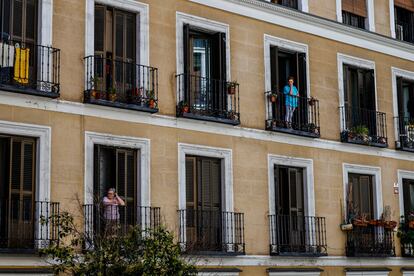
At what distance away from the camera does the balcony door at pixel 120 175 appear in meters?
23.3

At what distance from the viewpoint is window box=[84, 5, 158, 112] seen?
927 inches

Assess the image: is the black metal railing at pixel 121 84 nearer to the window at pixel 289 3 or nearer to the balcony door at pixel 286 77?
the balcony door at pixel 286 77

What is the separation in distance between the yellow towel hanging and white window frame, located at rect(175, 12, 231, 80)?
16.3 ft

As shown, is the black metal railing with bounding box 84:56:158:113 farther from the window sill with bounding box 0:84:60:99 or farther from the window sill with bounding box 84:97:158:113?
the window sill with bounding box 0:84:60:99

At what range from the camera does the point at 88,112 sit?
23.1 meters

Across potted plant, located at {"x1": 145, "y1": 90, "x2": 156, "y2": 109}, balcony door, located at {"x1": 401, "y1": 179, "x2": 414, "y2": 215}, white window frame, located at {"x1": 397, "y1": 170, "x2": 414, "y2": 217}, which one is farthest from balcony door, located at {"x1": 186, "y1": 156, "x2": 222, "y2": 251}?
balcony door, located at {"x1": 401, "y1": 179, "x2": 414, "y2": 215}

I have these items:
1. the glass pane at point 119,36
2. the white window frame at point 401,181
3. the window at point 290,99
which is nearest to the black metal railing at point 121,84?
the glass pane at point 119,36

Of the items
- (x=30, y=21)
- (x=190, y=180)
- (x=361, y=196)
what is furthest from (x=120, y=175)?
(x=361, y=196)

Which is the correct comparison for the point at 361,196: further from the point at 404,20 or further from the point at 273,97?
the point at 404,20

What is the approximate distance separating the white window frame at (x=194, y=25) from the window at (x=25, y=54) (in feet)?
13.7

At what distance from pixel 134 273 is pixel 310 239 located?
11120 mm

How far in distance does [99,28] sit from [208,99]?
3993mm

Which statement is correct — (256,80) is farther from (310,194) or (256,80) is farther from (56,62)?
(56,62)

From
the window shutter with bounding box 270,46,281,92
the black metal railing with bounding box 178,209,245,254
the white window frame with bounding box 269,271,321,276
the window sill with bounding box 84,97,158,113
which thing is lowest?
the white window frame with bounding box 269,271,321,276
